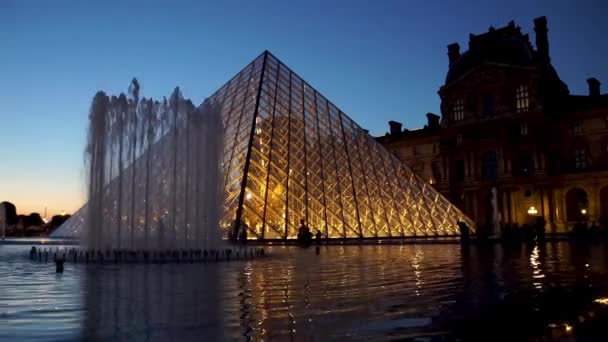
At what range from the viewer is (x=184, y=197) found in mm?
15883

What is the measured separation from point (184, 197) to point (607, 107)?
111ft

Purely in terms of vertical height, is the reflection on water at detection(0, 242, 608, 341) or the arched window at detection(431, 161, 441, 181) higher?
the arched window at detection(431, 161, 441, 181)

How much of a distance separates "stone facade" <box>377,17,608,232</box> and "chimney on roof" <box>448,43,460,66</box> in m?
3.12

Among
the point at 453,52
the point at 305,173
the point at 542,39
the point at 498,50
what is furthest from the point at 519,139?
the point at 305,173

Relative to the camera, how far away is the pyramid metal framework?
21.7m

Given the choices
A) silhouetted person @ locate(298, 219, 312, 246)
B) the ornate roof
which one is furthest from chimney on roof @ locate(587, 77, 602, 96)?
silhouetted person @ locate(298, 219, 312, 246)

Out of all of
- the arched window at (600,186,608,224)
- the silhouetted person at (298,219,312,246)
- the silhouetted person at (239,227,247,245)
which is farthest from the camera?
the arched window at (600,186,608,224)

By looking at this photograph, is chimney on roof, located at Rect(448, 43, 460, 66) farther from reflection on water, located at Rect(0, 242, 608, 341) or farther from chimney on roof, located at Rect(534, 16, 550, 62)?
reflection on water, located at Rect(0, 242, 608, 341)

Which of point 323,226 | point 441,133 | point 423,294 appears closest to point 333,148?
point 323,226

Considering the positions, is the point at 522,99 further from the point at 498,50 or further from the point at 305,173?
the point at 305,173

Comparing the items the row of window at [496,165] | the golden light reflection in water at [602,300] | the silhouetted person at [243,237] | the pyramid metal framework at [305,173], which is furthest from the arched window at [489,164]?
the golden light reflection in water at [602,300]

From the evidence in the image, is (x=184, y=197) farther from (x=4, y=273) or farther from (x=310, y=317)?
(x=310, y=317)

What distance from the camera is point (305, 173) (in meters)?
23.6

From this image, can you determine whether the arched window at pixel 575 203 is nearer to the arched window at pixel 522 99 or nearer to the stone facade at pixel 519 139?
the stone facade at pixel 519 139
